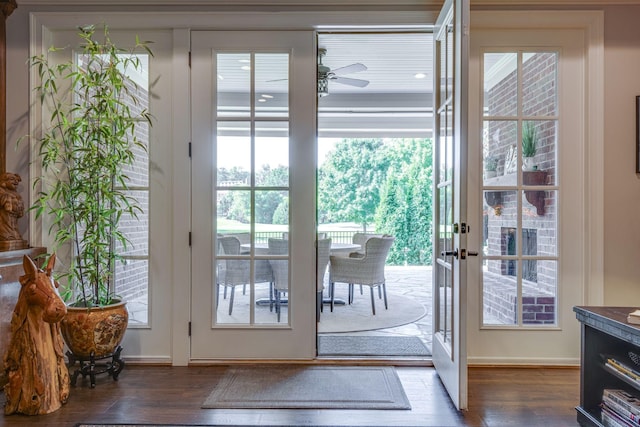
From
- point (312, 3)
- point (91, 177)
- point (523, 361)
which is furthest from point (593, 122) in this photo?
point (91, 177)

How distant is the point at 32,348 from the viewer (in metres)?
1.97

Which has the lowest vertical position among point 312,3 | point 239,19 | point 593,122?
point 593,122

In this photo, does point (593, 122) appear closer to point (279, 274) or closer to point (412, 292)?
point (279, 274)

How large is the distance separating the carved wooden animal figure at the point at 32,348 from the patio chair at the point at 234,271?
95cm

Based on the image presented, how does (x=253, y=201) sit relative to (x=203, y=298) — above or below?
above

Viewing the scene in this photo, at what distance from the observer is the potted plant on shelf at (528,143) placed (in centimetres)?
264

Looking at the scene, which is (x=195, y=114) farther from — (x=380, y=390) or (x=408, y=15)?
(x=380, y=390)

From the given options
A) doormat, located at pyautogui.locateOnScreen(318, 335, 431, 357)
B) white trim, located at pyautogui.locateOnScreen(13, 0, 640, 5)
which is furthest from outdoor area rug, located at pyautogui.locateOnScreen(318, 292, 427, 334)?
white trim, located at pyautogui.locateOnScreen(13, 0, 640, 5)

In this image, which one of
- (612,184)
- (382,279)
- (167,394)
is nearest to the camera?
(167,394)

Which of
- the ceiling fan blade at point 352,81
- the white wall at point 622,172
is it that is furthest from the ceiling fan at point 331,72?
the white wall at point 622,172

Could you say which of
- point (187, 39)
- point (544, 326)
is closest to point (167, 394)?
point (187, 39)

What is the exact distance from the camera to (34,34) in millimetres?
2592

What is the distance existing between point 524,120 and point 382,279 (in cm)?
215

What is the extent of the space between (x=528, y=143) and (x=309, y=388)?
2187 millimetres
